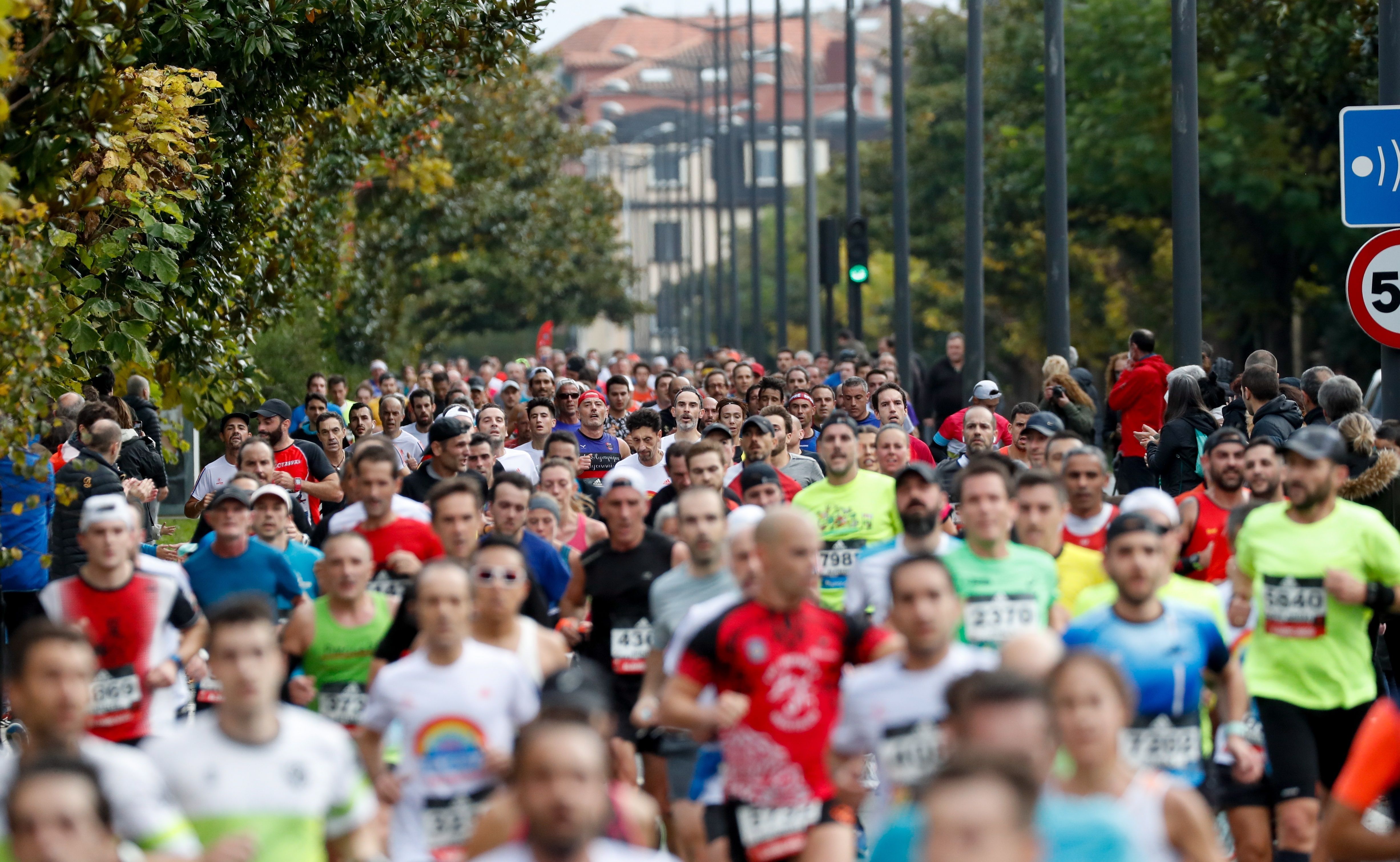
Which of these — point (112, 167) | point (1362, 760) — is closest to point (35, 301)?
point (112, 167)

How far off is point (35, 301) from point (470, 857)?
539cm

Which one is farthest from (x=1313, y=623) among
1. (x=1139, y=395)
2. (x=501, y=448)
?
(x=1139, y=395)

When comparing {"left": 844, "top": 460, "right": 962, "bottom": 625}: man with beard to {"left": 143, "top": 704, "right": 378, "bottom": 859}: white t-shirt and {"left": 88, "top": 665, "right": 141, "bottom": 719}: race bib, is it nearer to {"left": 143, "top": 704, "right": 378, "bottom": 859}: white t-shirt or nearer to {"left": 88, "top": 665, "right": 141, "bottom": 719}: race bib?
{"left": 143, "top": 704, "right": 378, "bottom": 859}: white t-shirt

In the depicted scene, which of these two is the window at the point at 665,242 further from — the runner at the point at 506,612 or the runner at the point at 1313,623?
the runner at the point at 506,612

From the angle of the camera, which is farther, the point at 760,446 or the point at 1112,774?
the point at 760,446

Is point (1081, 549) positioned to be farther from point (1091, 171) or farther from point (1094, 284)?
point (1094, 284)

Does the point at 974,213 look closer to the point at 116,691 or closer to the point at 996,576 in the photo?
the point at 996,576

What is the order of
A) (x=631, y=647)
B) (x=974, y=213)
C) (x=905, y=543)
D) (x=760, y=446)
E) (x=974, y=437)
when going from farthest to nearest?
(x=974, y=213) → (x=974, y=437) → (x=760, y=446) → (x=631, y=647) → (x=905, y=543)

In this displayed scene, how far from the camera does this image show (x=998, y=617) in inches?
314

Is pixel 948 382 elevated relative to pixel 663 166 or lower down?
lower down

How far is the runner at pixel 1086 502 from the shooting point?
31.3 ft

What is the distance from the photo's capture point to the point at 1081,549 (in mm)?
8906

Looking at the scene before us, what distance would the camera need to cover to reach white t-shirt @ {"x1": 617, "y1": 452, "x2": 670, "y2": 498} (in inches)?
534

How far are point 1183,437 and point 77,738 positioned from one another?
8535 mm
